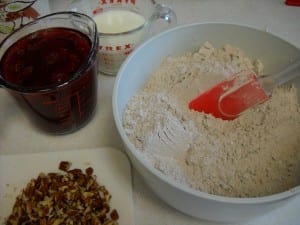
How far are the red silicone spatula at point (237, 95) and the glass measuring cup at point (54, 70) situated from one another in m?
0.21

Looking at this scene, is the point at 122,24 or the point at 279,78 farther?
the point at 122,24

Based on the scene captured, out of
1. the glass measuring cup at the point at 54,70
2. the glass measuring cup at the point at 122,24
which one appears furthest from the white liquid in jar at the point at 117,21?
the glass measuring cup at the point at 54,70

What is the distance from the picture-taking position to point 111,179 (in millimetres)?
640

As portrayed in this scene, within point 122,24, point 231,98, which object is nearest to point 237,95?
point 231,98

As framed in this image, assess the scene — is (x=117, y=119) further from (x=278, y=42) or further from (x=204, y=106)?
(x=278, y=42)

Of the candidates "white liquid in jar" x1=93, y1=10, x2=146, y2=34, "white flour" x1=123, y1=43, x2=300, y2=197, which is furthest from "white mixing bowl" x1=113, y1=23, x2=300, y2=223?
"white liquid in jar" x1=93, y1=10, x2=146, y2=34

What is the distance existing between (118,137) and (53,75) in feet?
0.60

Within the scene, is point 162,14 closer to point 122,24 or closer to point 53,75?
point 122,24

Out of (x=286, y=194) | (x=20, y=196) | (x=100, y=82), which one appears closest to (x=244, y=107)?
(x=286, y=194)

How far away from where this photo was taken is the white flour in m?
0.55

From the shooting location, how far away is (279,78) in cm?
65

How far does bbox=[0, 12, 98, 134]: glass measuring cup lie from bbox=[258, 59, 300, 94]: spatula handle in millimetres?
325

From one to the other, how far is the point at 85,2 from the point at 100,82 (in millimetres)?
212

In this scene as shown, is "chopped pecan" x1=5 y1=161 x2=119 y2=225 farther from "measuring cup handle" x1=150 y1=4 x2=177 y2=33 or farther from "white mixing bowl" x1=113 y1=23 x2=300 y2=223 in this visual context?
"measuring cup handle" x1=150 y1=4 x2=177 y2=33
